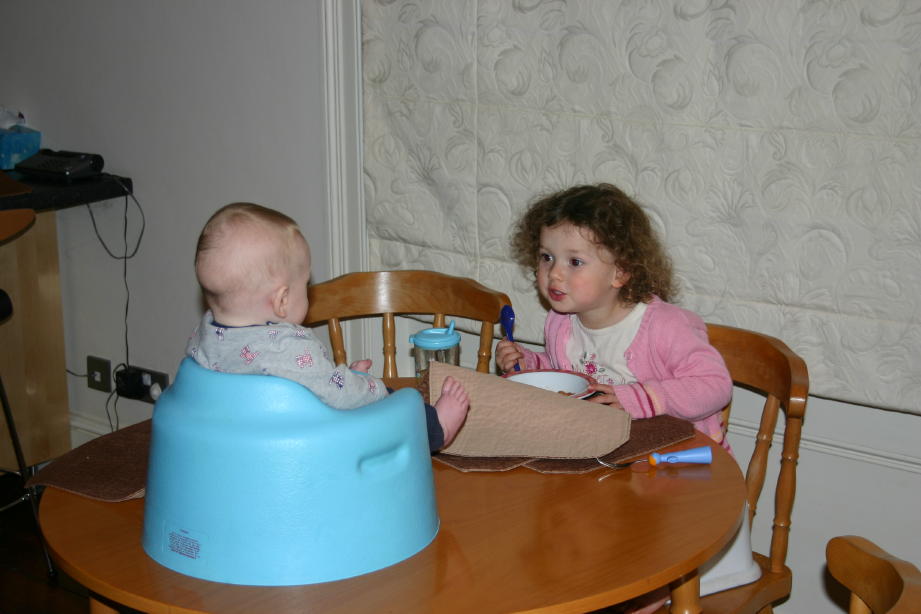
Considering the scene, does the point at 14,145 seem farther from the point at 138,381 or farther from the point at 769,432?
the point at 769,432

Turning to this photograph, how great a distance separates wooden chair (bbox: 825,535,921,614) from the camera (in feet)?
2.79

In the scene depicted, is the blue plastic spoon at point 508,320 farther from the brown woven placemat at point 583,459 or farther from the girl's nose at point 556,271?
the brown woven placemat at point 583,459

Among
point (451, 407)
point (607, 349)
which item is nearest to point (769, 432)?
point (607, 349)

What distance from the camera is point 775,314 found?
192 centimetres

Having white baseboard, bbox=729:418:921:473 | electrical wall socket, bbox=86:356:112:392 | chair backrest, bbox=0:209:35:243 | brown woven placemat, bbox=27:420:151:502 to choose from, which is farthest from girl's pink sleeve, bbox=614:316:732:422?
electrical wall socket, bbox=86:356:112:392

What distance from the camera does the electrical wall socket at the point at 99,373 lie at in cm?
303

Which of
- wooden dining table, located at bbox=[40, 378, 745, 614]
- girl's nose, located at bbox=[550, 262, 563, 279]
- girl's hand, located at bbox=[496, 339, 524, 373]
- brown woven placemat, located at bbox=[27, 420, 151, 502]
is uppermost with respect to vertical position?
girl's nose, located at bbox=[550, 262, 563, 279]

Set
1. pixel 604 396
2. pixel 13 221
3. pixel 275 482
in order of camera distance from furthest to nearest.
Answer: pixel 13 221
pixel 604 396
pixel 275 482

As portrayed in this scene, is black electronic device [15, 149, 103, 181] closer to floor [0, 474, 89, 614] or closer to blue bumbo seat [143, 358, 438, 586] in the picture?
floor [0, 474, 89, 614]

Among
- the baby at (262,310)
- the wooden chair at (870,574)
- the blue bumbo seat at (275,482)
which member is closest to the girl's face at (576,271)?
the baby at (262,310)

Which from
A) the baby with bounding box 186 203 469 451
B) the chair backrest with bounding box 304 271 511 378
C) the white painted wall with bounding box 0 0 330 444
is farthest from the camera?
the white painted wall with bounding box 0 0 330 444

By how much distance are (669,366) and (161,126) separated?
1.62 metres

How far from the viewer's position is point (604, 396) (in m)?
1.49

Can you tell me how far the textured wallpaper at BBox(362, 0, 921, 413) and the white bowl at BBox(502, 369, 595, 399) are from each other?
1.86ft
